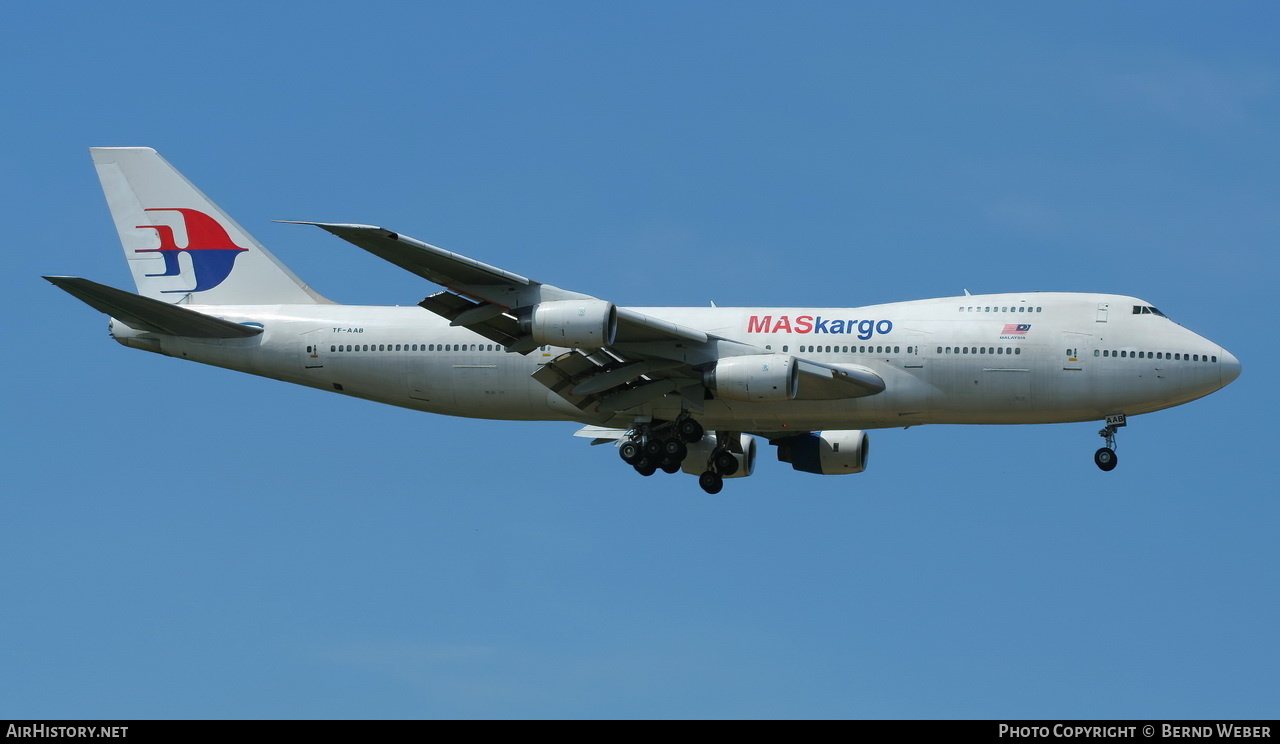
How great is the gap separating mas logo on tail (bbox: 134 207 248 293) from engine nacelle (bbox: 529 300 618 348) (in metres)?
13.4

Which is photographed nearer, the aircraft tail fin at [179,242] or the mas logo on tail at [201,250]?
the aircraft tail fin at [179,242]

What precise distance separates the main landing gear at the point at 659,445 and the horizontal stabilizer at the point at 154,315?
11.0 m

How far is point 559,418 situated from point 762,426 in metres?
5.56

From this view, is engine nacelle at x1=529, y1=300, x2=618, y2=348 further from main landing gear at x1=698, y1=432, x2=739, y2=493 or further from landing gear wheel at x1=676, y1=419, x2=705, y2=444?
main landing gear at x1=698, y1=432, x2=739, y2=493

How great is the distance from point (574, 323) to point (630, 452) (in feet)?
22.0

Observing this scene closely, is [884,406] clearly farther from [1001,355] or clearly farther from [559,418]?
[559,418]

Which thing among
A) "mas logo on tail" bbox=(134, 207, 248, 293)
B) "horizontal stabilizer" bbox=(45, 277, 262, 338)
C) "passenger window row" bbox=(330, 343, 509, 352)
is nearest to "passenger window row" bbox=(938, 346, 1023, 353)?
"passenger window row" bbox=(330, 343, 509, 352)

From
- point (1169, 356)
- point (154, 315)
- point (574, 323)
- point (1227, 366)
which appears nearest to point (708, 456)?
point (574, 323)

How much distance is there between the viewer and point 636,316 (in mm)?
40906

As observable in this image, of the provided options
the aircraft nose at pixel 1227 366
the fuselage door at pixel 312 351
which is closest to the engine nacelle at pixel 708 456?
the fuselage door at pixel 312 351

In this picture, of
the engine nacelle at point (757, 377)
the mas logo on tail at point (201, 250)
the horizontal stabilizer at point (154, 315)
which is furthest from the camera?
the mas logo on tail at point (201, 250)

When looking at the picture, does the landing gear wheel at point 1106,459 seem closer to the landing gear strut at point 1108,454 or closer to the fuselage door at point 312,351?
the landing gear strut at point 1108,454

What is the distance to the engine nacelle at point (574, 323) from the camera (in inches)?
1534
